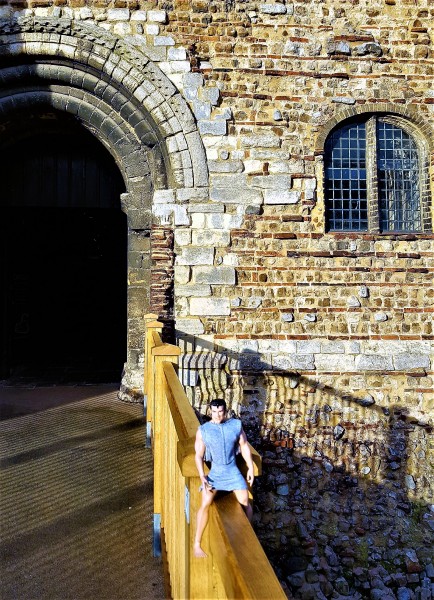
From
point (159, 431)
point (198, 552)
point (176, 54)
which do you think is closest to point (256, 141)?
point (176, 54)

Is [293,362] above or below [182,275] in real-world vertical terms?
below

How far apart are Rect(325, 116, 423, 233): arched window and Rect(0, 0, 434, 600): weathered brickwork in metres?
0.24

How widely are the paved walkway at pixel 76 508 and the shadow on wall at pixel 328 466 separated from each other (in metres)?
1.41

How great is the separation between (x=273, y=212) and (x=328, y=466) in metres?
3.38

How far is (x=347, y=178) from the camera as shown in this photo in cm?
686

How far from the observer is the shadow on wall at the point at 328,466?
5.57 meters

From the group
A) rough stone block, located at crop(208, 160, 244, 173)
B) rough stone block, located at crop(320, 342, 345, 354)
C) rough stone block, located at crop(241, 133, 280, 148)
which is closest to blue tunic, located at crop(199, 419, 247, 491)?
rough stone block, located at crop(320, 342, 345, 354)

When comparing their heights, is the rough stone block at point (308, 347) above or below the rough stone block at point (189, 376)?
above

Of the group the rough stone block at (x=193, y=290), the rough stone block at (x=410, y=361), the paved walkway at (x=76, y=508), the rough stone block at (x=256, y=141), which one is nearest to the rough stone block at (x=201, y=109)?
the rough stone block at (x=256, y=141)

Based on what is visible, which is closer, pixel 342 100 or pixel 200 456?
pixel 200 456

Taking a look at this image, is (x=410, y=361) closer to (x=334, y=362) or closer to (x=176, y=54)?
(x=334, y=362)

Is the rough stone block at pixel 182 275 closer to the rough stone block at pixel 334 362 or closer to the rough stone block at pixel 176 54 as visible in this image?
the rough stone block at pixel 334 362

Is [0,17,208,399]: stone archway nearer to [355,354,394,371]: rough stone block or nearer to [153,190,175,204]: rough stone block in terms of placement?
[153,190,175,204]: rough stone block

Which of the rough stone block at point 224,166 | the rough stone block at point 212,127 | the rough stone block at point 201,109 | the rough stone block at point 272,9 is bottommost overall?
the rough stone block at point 224,166
